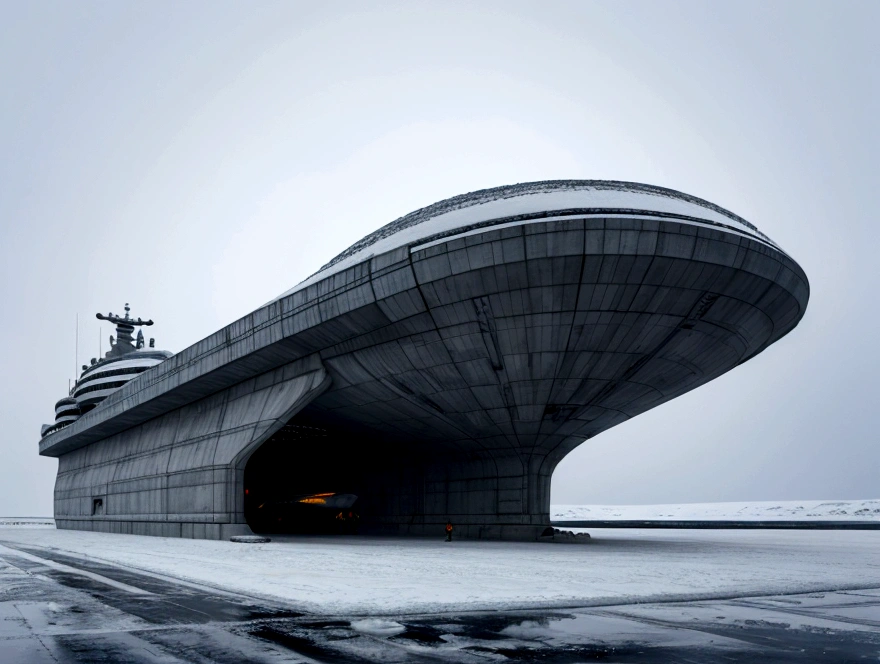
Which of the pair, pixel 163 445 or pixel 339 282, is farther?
pixel 163 445

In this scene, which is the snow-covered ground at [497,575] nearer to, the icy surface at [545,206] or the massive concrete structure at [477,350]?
the massive concrete structure at [477,350]

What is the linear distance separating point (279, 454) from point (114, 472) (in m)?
13.5

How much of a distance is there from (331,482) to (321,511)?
15.5 ft

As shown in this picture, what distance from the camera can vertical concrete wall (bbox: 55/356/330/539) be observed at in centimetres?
3834

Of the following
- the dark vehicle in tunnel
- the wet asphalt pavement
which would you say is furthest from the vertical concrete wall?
the wet asphalt pavement

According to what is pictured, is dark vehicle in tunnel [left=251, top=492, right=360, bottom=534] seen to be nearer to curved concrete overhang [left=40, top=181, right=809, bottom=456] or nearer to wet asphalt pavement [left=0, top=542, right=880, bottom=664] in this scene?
curved concrete overhang [left=40, top=181, right=809, bottom=456]

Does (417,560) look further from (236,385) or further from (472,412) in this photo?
(236,385)

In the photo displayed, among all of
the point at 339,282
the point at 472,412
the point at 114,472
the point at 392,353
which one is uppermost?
the point at 339,282

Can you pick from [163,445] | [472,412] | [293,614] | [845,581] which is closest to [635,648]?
[293,614]

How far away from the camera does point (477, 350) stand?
31.3m

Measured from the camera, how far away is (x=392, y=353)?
33.1 meters

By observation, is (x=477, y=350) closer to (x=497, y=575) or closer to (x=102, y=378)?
(x=497, y=575)

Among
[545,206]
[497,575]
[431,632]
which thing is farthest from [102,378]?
[431,632]

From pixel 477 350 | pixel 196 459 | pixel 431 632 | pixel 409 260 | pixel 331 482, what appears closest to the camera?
pixel 431 632
